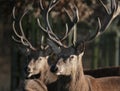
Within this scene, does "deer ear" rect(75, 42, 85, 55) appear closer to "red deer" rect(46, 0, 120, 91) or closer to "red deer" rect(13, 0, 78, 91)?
"red deer" rect(46, 0, 120, 91)

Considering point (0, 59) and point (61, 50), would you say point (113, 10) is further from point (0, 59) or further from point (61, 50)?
point (0, 59)

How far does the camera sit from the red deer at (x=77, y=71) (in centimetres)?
1229

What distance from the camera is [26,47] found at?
45.2 ft

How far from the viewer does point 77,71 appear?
41.0ft

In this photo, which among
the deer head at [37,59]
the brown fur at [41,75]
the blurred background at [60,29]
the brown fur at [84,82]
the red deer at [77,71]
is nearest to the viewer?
the red deer at [77,71]

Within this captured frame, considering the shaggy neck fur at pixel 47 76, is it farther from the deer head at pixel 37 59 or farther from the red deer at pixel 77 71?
the red deer at pixel 77 71

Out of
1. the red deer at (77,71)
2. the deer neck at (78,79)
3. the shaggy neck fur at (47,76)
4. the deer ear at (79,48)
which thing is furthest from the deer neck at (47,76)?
the deer ear at (79,48)

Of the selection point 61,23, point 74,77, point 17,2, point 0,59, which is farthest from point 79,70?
point 0,59

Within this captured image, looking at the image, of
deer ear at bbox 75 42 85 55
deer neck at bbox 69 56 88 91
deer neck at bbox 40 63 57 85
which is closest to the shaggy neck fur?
deer neck at bbox 40 63 57 85

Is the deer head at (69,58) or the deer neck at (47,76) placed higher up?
the deer head at (69,58)

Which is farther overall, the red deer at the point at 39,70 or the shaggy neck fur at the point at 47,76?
the shaggy neck fur at the point at 47,76

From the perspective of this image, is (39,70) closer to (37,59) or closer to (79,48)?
(37,59)

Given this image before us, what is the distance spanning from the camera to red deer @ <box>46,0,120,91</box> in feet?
40.3

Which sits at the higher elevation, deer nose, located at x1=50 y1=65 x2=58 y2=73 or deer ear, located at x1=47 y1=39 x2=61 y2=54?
deer ear, located at x1=47 y1=39 x2=61 y2=54
